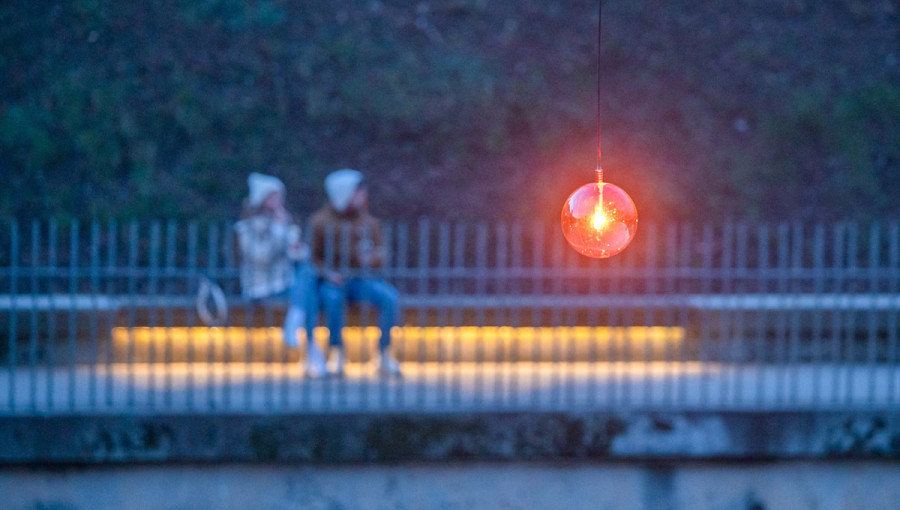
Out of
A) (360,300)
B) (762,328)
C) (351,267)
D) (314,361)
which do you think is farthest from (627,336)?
(351,267)

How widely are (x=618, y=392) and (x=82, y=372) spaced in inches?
165

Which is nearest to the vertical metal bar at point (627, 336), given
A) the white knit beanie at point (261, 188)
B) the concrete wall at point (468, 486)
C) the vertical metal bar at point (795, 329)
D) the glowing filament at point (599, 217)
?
the concrete wall at point (468, 486)

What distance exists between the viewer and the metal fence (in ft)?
19.9

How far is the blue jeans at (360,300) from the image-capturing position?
24.0 feet

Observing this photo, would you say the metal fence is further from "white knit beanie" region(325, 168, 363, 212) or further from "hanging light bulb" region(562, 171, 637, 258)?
"hanging light bulb" region(562, 171, 637, 258)

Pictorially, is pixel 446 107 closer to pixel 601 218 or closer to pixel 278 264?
pixel 278 264

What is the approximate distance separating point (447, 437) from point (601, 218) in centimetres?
238

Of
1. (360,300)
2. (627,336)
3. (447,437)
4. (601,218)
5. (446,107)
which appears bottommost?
(447,437)

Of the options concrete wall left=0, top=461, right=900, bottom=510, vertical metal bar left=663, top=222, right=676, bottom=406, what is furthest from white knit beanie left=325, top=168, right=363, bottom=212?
concrete wall left=0, top=461, right=900, bottom=510

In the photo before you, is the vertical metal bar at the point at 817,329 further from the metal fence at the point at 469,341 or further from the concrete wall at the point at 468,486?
the concrete wall at the point at 468,486

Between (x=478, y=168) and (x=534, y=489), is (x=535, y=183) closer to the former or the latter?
Answer: (x=478, y=168)

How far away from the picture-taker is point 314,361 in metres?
7.32

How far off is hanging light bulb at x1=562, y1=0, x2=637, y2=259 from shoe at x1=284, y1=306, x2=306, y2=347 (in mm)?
4154

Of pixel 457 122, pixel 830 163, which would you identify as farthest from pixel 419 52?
pixel 830 163
